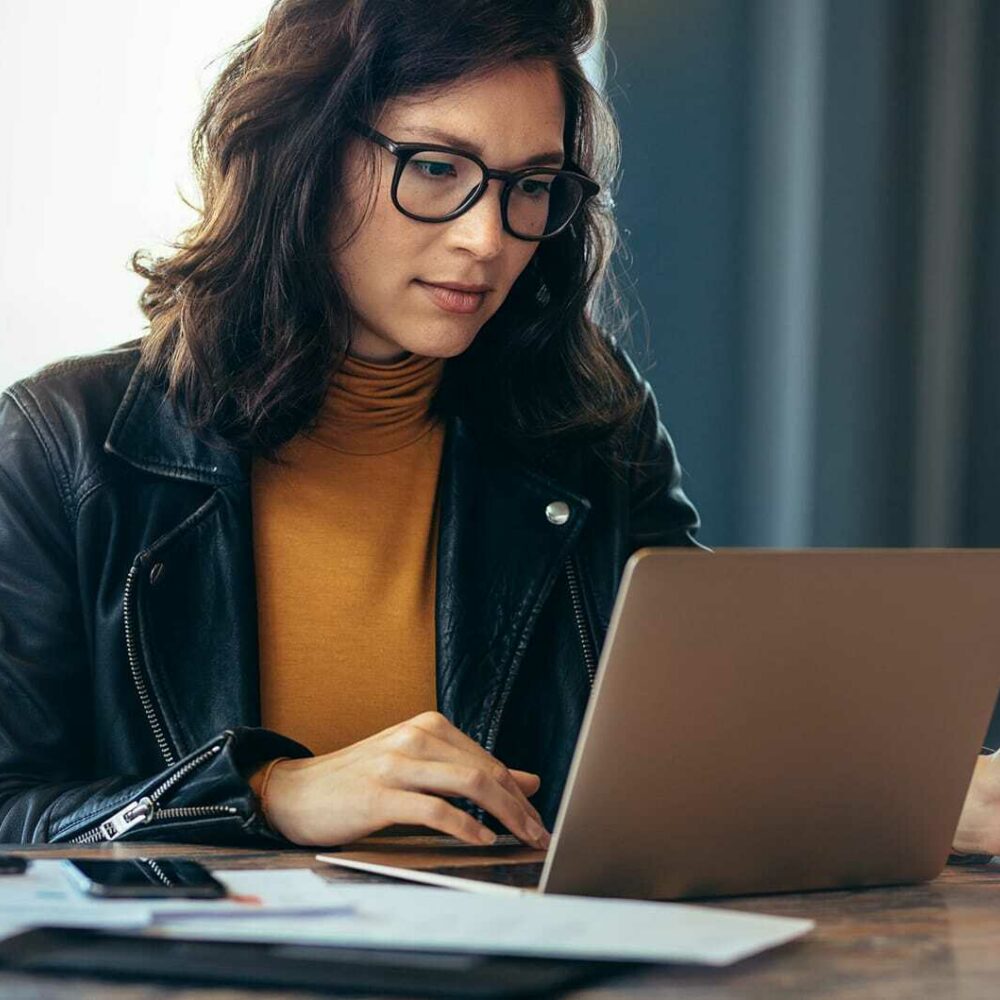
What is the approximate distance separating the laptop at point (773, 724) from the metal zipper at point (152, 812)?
20 centimetres

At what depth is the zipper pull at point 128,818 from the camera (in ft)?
4.00

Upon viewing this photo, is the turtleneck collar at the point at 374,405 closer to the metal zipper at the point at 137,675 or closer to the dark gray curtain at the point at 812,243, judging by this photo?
the metal zipper at the point at 137,675

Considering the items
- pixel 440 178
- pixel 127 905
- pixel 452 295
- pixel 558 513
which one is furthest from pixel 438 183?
pixel 127 905

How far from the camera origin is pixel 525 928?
31.1 inches

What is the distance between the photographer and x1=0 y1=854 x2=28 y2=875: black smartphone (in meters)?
0.92

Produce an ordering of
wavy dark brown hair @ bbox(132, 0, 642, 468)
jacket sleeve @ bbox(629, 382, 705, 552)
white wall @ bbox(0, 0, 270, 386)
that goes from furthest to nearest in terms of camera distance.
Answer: white wall @ bbox(0, 0, 270, 386)
jacket sleeve @ bbox(629, 382, 705, 552)
wavy dark brown hair @ bbox(132, 0, 642, 468)

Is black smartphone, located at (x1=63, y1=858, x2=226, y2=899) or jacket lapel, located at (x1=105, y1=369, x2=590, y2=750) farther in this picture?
jacket lapel, located at (x1=105, y1=369, x2=590, y2=750)

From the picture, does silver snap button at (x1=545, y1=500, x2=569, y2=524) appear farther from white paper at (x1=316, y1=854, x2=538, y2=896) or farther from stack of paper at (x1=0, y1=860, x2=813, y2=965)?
stack of paper at (x1=0, y1=860, x2=813, y2=965)

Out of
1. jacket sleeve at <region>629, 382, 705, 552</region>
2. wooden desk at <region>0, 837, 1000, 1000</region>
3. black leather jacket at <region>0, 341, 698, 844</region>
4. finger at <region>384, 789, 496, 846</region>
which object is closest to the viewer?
wooden desk at <region>0, 837, 1000, 1000</region>

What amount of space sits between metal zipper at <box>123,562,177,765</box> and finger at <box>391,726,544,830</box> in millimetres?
441

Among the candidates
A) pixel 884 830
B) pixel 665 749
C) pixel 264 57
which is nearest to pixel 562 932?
pixel 665 749

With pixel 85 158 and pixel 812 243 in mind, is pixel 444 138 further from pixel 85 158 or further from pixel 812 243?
pixel 812 243

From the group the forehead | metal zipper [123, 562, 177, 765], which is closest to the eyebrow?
the forehead

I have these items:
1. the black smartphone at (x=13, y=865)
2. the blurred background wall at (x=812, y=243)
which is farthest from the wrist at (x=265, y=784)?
the blurred background wall at (x=812, y=243)
